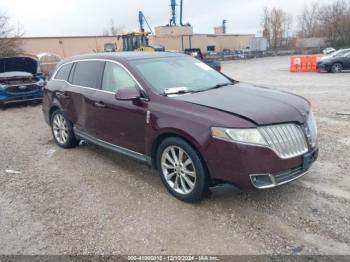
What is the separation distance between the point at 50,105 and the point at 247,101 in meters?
3.99

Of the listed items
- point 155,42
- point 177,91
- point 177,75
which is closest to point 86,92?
point 177,75

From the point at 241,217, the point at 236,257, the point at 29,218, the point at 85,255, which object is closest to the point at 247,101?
the point at 241,217

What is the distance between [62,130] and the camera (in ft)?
18.9

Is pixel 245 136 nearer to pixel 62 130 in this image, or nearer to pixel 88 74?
pixel 88 74

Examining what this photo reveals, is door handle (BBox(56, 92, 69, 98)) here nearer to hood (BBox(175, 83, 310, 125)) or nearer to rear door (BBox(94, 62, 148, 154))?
rear door (BBox(94, 62, 148, 154))

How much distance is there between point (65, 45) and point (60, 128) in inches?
1660

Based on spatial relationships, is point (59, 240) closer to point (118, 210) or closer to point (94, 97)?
point (118, 210)

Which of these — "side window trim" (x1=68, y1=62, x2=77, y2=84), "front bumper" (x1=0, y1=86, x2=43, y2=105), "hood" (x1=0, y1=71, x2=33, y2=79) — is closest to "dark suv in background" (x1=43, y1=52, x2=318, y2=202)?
"side window trim" (x1=68, y1=62, x2=77, y2=84)

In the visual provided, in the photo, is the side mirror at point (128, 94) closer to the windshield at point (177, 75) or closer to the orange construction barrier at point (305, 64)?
the windshield at point (177, 75)

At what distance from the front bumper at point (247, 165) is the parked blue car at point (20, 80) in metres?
8.74

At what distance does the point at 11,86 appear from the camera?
9.92 m

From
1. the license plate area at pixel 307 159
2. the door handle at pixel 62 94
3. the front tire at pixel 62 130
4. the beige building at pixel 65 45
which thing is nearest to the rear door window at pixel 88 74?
the door handle at pixel 62 94

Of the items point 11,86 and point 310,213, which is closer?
point 310,213

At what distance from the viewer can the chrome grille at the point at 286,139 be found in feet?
10.0
